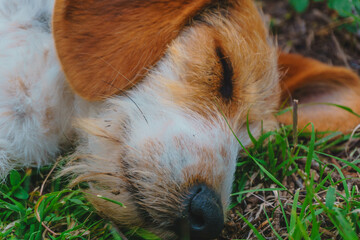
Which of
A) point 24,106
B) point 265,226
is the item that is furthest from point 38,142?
point 265,226

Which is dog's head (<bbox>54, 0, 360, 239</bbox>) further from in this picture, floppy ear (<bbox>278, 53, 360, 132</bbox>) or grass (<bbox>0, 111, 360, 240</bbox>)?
floppy ear (<bbox>278, 53, 360, 132</bbox>)

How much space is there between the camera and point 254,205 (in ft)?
8.90

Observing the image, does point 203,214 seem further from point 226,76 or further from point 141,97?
point 226,76

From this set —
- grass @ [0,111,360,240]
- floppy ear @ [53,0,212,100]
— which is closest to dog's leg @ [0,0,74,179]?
grass @ [0,111,360,240]

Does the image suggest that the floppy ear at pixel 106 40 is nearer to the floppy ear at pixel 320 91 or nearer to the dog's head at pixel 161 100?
the dog's head at pixel 161 100

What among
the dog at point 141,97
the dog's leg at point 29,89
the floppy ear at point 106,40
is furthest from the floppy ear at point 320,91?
the dog's leg at point 29,89

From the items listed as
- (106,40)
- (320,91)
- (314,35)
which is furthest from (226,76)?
(314,35)

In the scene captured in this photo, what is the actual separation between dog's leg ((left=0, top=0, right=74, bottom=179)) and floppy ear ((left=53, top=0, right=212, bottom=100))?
28 cm

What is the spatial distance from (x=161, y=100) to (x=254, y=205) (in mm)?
890

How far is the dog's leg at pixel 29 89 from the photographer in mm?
2721

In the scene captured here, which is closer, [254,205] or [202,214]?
[202,214]

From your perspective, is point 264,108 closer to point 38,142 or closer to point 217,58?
point 217,58

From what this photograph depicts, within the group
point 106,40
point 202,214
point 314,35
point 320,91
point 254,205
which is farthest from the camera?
point 314,35

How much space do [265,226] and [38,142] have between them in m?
1.54
